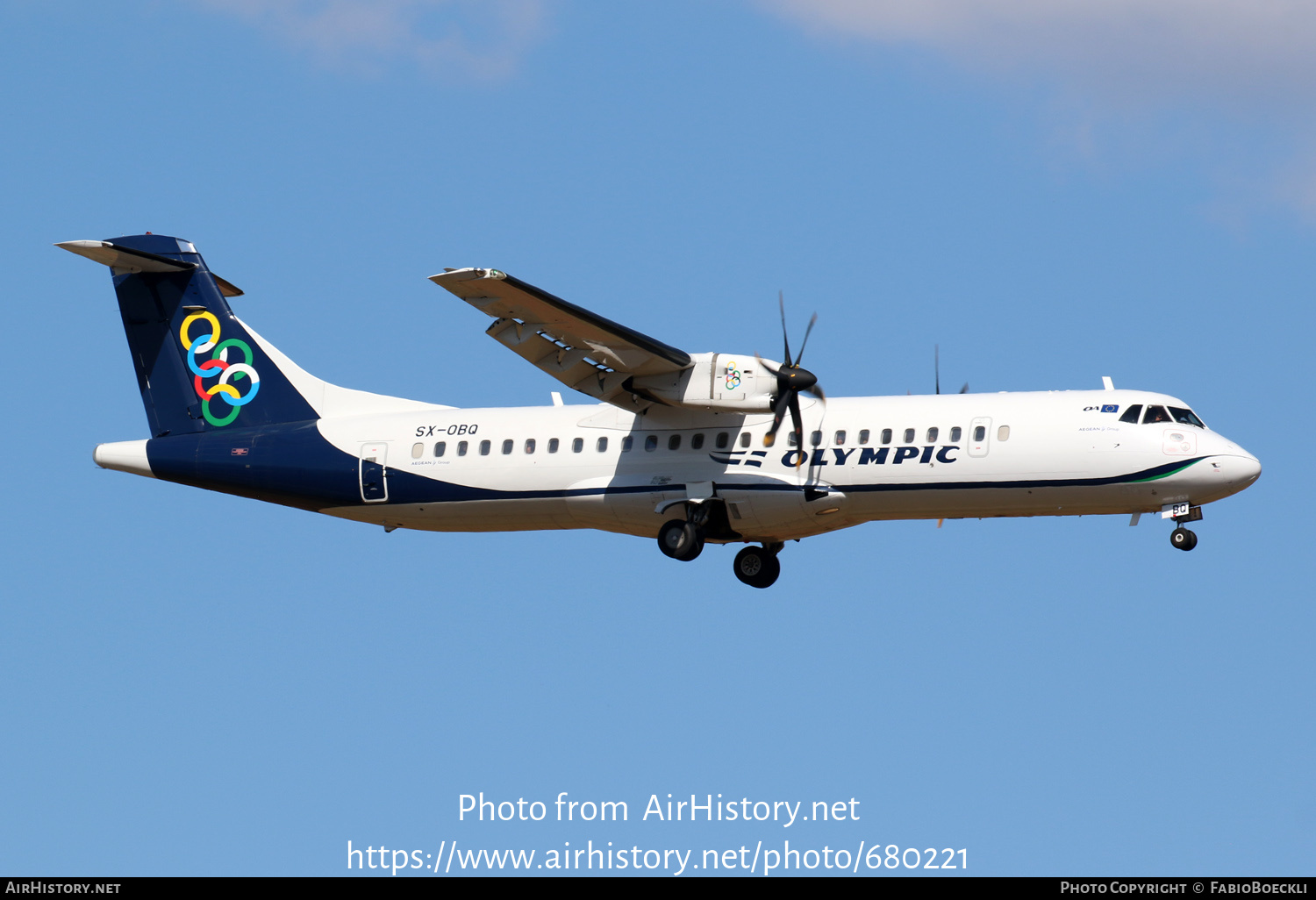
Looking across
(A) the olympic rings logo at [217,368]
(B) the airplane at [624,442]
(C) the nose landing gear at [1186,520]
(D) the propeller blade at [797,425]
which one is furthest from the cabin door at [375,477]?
(C) the nose landing gear at [1186,520]

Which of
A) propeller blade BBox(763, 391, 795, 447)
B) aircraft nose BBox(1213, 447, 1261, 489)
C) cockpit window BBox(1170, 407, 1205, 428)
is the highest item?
cockpit window BBox(1170, 407, 1205, 428)

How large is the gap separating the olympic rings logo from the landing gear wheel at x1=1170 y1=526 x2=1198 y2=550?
14.9 m

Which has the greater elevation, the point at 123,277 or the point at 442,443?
the point at 123,277

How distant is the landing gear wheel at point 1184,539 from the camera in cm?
2342

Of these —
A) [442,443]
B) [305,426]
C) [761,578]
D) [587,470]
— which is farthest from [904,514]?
[305,426]

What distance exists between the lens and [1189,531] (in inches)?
923

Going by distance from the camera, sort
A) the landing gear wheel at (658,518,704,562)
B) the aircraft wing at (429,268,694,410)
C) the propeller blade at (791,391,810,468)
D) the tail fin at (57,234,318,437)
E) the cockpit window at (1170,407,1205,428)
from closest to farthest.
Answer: the aircraft wing at (429,268,694,410) → the cockpit window at (1170,407,1205,428) → the propeller blade at (791,391,810,468) → the landing gear wheel at (658,518,704,562) → the tail fin at (57,234,318,437)

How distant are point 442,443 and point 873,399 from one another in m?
6.90

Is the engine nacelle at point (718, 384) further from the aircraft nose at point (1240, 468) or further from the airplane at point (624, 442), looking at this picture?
the aircraft nose at point (1240, 468)

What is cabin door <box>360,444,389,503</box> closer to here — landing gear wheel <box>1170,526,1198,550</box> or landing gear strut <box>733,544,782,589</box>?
landing gear strut <box>733,544,782,589</box>

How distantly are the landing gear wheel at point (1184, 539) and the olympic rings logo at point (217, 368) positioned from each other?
49.0 feet

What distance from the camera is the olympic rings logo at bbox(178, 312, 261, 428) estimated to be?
91.4ft

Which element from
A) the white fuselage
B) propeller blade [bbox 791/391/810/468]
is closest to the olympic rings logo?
the white fuselage
